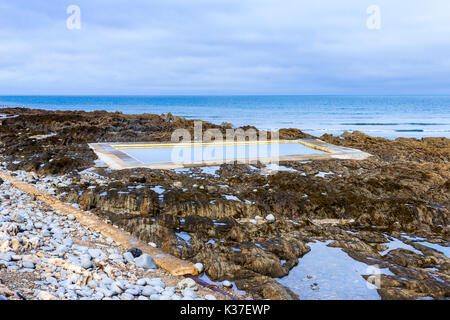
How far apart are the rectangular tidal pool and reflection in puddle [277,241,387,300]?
5628mm

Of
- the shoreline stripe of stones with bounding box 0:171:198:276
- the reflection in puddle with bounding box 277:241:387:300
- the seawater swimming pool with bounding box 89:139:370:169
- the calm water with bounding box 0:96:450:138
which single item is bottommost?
the reflection in puddle with bounding box 277:241:387:300

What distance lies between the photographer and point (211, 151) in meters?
12.4

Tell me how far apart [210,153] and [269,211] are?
5.63 metres

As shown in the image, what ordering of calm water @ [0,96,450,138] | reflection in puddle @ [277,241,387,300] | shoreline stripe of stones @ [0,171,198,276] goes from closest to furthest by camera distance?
reflection in puddle @ [277,241,387,300] < shoreline stripe of stones @ [0,171,198,276] < calm water @ [0,96,450,138]

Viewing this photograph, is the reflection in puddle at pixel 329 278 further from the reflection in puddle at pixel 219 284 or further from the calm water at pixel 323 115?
the calm water at pixel 323 115

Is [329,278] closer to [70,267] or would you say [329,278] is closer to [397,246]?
[397,246]

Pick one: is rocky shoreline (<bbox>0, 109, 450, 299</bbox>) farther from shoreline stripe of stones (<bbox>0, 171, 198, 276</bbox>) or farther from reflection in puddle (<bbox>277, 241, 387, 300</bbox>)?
shoreline stripe of stones (<bbox>0, 171, 198, 276</bbox>)

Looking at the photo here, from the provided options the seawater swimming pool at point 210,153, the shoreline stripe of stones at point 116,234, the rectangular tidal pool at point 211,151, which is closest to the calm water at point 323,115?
the seawater swimming pool at point 210,153

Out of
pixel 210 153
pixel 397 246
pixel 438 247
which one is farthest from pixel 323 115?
pixel 397 246

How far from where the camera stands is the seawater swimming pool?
32.7 ft

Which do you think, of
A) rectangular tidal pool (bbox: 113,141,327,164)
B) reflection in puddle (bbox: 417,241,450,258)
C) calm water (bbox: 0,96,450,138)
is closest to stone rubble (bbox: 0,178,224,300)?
reflection in puddle (bbox: 417,241,450,258)

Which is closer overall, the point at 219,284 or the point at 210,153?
the point at 219,284
